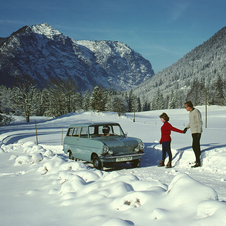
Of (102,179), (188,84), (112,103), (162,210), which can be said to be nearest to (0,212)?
(102,179)

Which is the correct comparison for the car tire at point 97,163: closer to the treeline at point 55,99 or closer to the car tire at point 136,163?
the car tire at point 136,163

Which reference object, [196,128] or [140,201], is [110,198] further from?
[196,128]

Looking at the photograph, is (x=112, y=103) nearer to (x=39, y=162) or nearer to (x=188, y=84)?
(x=39, y=162)

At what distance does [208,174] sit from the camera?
6.54 meters

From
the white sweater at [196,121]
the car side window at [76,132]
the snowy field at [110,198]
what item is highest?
the white sweater at [196,121]

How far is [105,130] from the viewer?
8961 millimetres

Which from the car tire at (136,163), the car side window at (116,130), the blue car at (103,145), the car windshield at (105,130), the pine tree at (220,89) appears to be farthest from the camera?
the pine tree at (220,89)

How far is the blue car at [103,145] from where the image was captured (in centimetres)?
737

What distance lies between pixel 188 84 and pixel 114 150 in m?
205

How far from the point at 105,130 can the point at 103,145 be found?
1.71 meters

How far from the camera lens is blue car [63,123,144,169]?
7.37 metres

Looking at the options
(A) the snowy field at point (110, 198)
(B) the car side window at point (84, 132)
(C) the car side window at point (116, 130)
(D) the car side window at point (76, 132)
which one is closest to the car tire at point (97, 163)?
(A) the snowy field at point (110, 198)

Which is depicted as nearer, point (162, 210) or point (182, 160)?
point (162, 210)

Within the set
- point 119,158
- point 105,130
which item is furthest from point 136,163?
point 105,130
